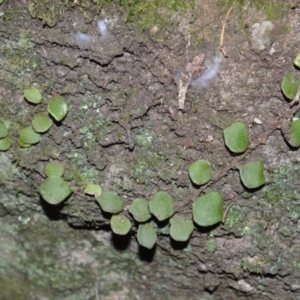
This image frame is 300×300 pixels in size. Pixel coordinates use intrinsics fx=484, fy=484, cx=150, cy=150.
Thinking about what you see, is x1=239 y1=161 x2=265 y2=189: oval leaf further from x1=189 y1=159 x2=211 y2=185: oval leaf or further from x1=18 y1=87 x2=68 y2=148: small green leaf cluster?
x1=18 y1=87 x2=68 y2=148: small green leaf cluster

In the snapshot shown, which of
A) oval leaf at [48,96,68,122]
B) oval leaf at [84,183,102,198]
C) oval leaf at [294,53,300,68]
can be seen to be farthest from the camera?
oval leaf at [84,183,102,198]

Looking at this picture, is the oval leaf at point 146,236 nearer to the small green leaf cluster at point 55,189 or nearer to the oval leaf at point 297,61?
the small green leaf cluster at point 55,189

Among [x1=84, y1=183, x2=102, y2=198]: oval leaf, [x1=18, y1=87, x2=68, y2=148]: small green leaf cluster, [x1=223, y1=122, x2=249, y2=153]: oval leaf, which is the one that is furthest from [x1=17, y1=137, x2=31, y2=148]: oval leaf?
[x1=223, y1=122, x2=249, y2=153]: oval leaf

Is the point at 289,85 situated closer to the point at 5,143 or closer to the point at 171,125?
the point at 171,125

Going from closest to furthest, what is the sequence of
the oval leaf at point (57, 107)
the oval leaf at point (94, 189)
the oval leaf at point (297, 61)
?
the oval leaf at point (297, 61), the oval leaf at point (57, 107), the oval leaf at point (94, 189)

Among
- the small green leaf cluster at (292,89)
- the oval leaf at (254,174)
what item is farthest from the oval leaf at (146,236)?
the small green leaf cluster at (292,89)

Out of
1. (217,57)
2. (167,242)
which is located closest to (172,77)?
(217,57)
